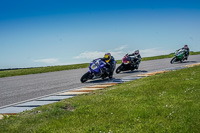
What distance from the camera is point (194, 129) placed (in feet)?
16.3

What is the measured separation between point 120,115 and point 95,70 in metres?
8.18

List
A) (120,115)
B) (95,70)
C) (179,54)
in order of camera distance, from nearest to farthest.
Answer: (120,115), (95,70), (179,54)

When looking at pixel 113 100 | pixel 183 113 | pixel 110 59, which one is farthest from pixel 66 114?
pixel 110 59

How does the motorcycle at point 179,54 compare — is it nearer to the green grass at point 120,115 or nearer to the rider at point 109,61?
the rider at point 109,61

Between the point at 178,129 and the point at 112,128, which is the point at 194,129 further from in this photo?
the point at 112,128

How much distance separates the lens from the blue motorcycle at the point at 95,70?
14148mm

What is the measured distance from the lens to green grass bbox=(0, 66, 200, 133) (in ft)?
17.1

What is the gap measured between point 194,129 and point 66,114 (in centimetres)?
307

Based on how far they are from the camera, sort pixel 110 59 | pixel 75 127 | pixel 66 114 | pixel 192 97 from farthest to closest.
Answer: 1. pixel 110 59
2. pixel 192 97
3. pixel 66 114
4. pixel 75 127

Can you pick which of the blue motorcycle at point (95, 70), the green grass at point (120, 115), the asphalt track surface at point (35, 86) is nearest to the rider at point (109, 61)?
the blue motorcycle at point (95, 70)

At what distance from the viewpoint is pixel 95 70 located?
14.1m

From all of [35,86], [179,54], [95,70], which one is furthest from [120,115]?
[179,54]

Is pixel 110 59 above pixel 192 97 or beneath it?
above

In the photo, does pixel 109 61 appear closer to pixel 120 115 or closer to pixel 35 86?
pixel 35 86
